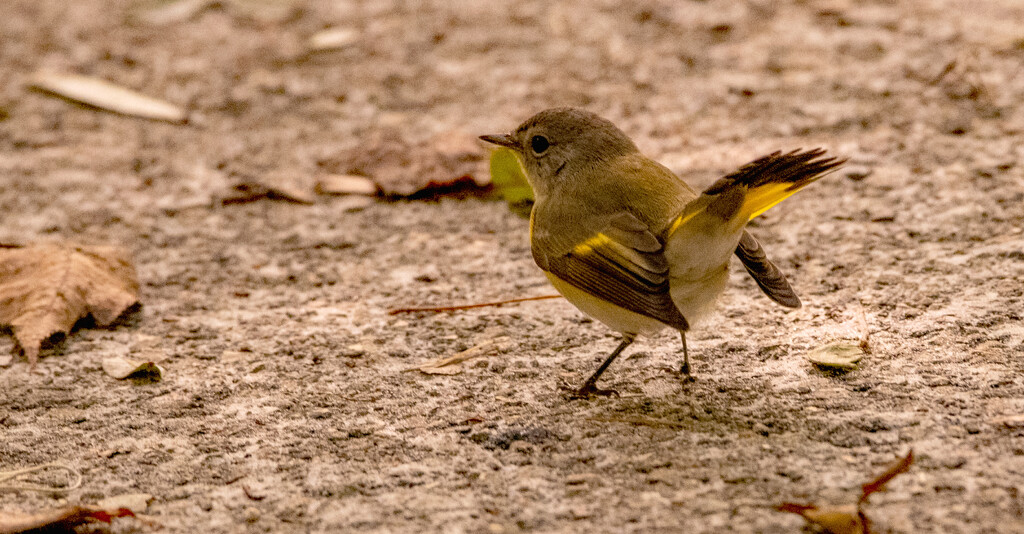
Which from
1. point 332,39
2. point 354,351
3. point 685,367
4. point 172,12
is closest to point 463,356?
point 354,351

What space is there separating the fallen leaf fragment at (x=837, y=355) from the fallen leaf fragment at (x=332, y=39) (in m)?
3.89

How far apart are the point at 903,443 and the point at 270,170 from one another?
128 inches

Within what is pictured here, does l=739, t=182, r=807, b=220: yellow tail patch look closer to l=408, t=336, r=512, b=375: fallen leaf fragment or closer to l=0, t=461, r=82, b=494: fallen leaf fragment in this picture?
l=408, t=336, r=512, b=375: fallen leaf fragment

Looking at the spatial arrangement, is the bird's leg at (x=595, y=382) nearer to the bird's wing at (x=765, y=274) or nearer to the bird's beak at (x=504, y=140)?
the bird's wing at (x=765, y=274)

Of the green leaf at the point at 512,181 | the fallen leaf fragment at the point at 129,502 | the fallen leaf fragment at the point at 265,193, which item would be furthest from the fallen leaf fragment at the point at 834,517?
the fallen leaf fragment at the point at 265,193

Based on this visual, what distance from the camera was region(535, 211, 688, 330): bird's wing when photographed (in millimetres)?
2574

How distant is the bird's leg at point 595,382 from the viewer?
2738 millimetres

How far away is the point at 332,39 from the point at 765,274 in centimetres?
391

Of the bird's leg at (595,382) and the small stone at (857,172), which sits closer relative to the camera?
the bird's leg at (595,382)

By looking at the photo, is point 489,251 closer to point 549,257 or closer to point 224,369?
point 549,257

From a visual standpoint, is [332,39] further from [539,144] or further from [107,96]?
[539,144]

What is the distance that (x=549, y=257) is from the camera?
3.00 metres

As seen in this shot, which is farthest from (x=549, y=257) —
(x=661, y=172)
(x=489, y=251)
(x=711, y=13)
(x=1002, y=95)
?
(x=711, y=13)

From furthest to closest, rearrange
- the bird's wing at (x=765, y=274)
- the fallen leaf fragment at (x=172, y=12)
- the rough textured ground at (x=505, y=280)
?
the fallen leaf fragment at (x=172, y=12)
the bird's wing at (x=765, y=274)
the rough textured ground at (x=505, y=280)
